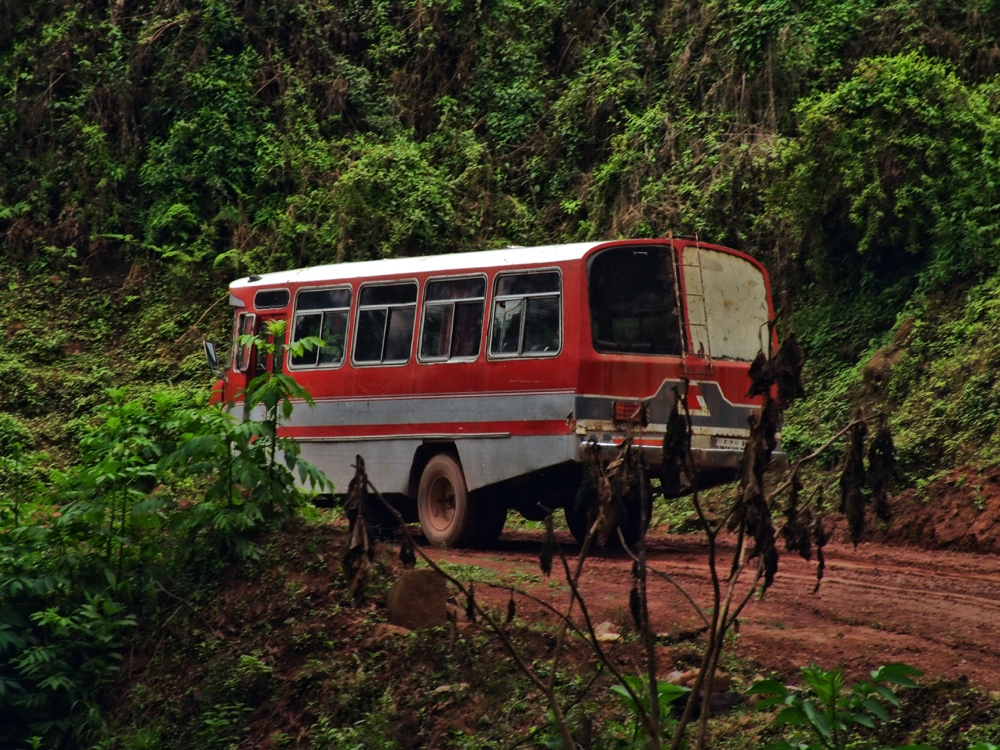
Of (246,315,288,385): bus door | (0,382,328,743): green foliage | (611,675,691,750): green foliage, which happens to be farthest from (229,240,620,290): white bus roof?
(611,675,691,750): green foliage

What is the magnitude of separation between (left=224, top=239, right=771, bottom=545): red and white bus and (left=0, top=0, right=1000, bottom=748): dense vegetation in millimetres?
3421

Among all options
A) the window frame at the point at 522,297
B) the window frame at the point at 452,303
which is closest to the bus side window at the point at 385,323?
the window frame at the point at 452,303

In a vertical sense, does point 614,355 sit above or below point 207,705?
above

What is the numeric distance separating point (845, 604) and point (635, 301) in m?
3.78

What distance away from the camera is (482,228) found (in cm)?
2256

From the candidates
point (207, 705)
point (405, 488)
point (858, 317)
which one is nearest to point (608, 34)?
point (858, 317)

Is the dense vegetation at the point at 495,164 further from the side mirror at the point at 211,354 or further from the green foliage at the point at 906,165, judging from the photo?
the side mirror at the point at 211,354

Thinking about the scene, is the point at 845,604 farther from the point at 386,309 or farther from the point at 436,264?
the point at 386,309

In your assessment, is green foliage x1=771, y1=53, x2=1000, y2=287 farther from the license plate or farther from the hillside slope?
the license plate

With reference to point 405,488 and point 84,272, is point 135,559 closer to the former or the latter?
point 405,488

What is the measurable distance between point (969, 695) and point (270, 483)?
17.0ft

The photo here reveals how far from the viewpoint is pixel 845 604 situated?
8.96 meters

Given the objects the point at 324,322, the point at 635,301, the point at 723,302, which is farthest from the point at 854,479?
the point at 324,322

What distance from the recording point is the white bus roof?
37.4ft
